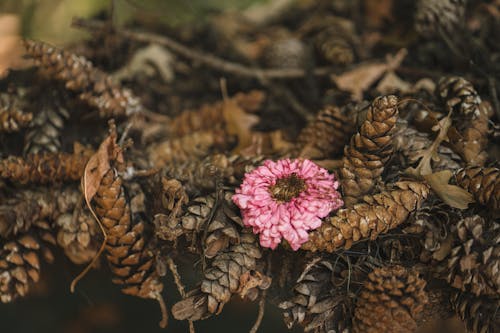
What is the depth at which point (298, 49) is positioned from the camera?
3.18 feet

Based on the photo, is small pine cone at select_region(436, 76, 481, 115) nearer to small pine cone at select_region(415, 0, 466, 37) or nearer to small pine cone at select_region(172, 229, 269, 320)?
small pine cone at select_region(415, 0, 466, 37)

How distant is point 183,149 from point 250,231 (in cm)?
25

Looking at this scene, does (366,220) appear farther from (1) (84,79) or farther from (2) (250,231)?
(1) (84,79)

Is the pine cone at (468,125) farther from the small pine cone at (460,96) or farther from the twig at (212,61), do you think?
the twig at (212,61)

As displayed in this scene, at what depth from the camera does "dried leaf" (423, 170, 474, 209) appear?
619 mm

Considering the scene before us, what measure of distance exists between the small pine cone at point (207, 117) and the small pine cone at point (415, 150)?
0.32m

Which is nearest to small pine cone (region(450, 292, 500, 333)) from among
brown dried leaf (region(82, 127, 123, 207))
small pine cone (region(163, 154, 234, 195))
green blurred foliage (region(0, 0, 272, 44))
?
small pine cone (region(163, 154, 234, 195))

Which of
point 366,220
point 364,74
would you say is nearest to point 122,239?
point 366,220

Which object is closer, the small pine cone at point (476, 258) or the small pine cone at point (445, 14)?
the small pine cone at point (476, 258)

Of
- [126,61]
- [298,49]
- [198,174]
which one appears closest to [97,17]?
[126,61]

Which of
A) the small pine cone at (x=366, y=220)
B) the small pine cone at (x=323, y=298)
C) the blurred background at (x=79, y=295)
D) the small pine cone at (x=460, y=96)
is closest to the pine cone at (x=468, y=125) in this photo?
the small pine cone at (x=460, y=96)

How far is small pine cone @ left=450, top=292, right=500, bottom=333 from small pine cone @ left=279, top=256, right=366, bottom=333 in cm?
11

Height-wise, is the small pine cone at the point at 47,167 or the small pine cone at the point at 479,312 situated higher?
the small pine cone at the point at 47,167

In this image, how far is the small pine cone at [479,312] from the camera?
564 millimetres
